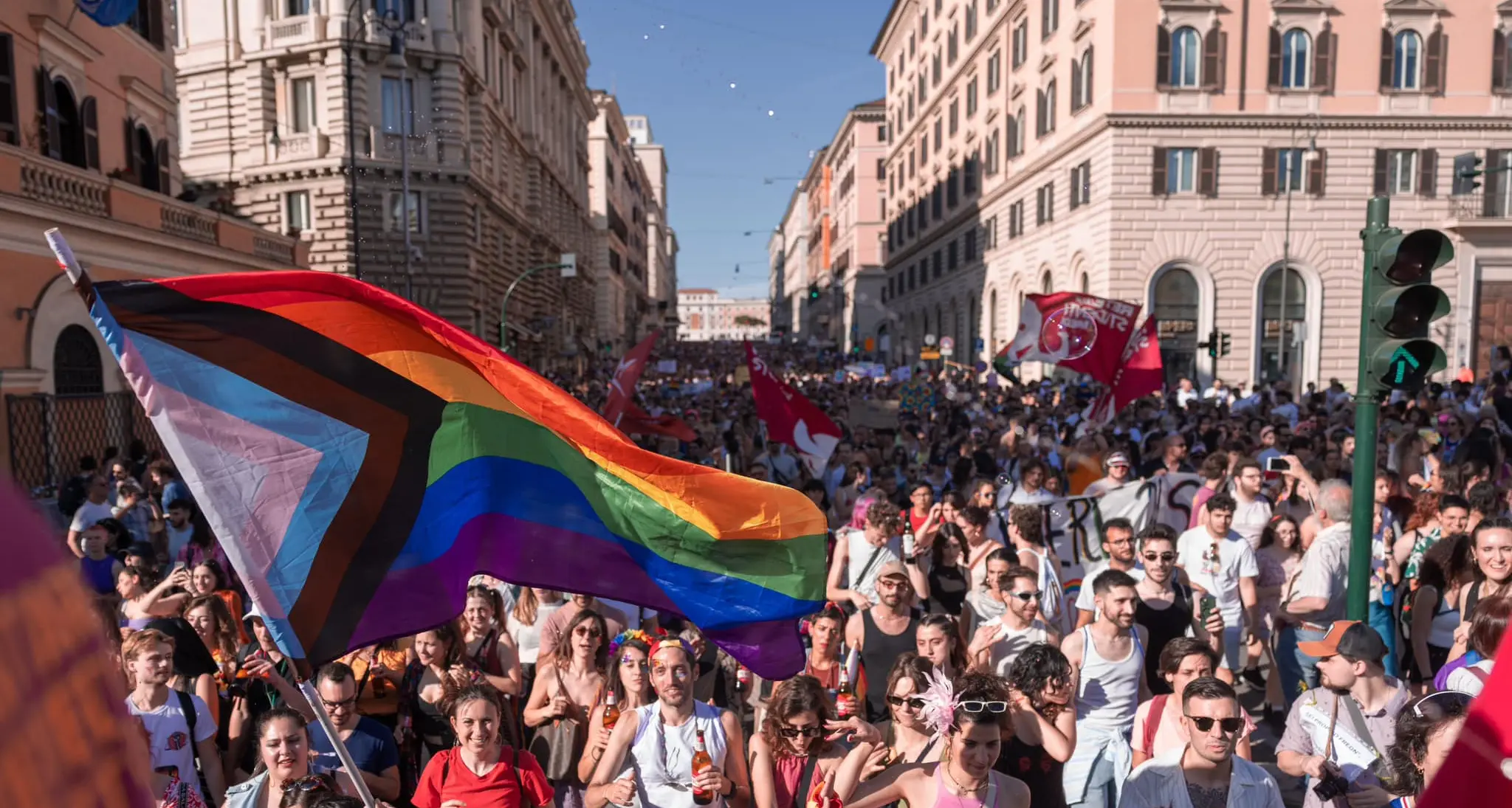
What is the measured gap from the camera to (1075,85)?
32.9 metres

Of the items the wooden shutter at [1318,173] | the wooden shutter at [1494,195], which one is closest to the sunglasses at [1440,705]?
the wooden shutter at [1318,173]

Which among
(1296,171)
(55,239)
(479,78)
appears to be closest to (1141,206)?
(1296,171)

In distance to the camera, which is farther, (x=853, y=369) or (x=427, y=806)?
(x=853, y=369)

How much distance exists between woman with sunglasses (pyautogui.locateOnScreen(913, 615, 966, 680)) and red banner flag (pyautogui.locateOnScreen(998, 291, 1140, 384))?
28.9ft

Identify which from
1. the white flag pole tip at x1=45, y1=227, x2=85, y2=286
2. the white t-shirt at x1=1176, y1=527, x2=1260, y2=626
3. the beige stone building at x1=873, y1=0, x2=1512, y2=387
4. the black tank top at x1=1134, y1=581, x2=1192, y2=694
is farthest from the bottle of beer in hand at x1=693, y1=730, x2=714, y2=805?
the beige stone building at x1=873, y1=0, x2=1512, y2=387

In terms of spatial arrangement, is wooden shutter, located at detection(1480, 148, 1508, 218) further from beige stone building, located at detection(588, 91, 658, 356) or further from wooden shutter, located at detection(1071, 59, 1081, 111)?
beige stone building, located at detection(588, 91, 658, 356)

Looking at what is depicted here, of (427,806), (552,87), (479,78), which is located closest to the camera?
(427,806)

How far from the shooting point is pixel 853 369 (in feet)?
108

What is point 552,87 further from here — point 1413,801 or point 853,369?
point 1413,801

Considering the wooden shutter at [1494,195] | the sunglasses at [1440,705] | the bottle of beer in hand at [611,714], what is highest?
the wooden shutter at [1494,195]

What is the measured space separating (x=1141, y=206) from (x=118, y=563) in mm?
29898

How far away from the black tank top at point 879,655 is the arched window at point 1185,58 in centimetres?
2988

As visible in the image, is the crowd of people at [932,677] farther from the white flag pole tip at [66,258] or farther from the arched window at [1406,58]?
the arched window at [1406,58]

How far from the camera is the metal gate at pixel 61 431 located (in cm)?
1312
